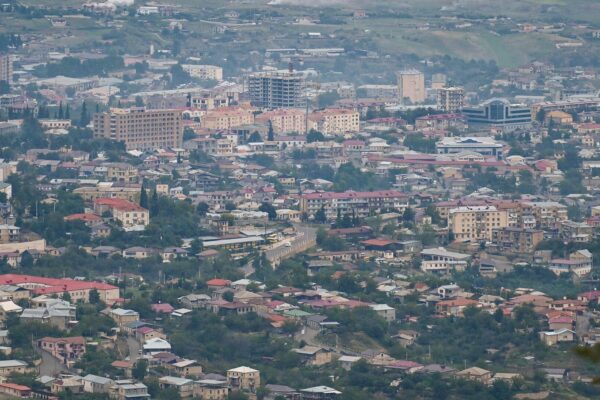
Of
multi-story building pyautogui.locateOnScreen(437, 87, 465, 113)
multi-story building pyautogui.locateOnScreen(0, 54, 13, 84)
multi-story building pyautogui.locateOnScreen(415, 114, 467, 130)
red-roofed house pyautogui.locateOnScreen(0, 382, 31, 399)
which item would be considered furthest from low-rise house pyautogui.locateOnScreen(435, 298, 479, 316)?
multi-story building pyautogui.locateOnScreen(0, 54, 13, 84)

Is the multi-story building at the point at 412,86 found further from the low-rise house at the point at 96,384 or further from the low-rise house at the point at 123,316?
the low-rise house at the point at 96,384

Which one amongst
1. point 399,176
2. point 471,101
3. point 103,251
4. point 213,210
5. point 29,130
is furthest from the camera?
point 471,101

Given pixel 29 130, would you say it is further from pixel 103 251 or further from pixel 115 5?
pixel 115 5

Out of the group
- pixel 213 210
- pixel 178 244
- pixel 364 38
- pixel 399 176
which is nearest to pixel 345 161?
pixel 399 176

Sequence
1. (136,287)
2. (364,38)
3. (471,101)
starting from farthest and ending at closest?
(364,38)
(471,101)
(136,287)

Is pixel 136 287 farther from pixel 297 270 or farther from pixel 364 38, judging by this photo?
pixel 364 38

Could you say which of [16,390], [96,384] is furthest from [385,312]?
[16,390]

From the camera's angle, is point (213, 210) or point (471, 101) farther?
point (471, 101)

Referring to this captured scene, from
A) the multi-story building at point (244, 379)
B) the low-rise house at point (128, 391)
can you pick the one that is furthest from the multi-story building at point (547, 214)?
the low-rise house at point (128, 391)
